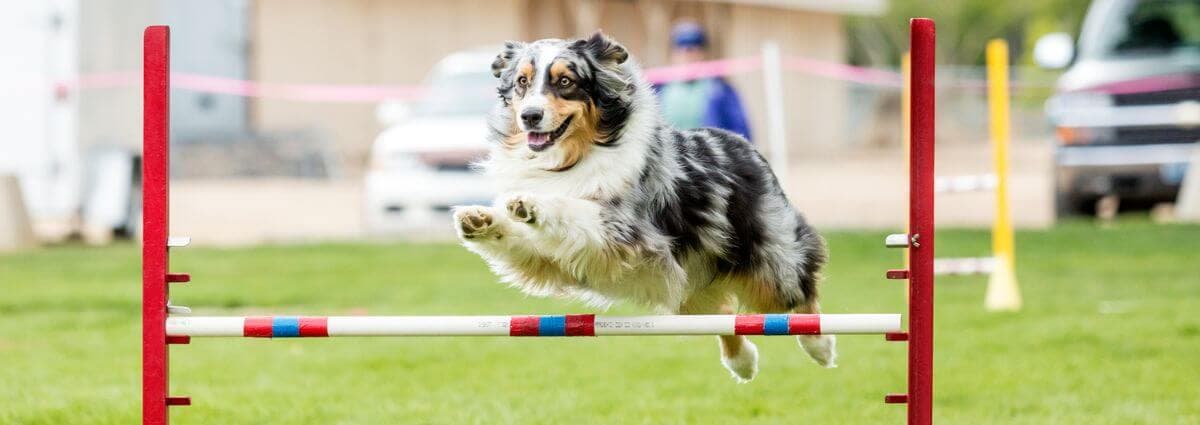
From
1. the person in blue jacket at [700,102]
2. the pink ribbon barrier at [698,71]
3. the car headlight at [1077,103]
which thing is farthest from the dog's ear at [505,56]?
the car headlight at [1077,103]

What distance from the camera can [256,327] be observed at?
407cm

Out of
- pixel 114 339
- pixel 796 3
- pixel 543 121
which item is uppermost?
pixel 796 3

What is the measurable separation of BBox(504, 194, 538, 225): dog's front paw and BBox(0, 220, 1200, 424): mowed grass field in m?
1.62

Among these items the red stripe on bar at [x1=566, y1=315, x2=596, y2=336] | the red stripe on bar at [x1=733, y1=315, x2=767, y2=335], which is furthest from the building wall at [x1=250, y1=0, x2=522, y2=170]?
the red stripe on bar at [x1=733, y1=315, x2=767, y2=335]

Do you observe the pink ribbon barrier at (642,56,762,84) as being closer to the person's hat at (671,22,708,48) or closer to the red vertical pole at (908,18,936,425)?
the person's hat at (671,22,708,48)

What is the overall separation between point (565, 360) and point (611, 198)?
3173mm

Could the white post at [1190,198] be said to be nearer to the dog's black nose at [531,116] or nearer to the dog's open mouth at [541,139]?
the dog's open mouth at [541,139]

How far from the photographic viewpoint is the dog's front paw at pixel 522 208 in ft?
13.3

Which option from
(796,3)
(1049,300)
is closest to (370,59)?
(796,3)

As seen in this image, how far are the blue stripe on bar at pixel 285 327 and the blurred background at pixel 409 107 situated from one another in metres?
6.52

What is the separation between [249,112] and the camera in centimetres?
2508

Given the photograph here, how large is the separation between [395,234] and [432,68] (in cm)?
1126

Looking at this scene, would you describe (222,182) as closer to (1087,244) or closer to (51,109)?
(51,109)

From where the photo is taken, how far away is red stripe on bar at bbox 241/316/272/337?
13.3ft
